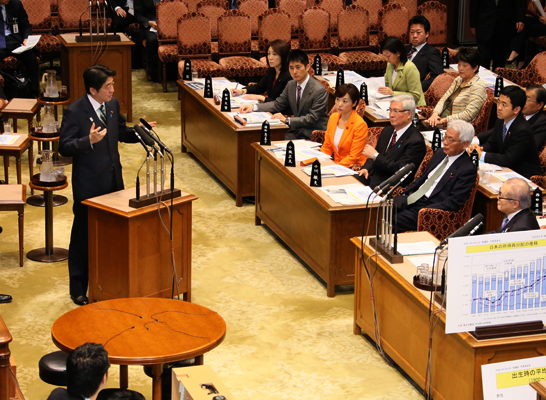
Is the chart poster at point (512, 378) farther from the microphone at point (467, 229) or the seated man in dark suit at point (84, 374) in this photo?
the seated man in dark suit at point (84, 374)

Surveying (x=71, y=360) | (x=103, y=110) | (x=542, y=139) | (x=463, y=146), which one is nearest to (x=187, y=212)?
(x=103, y=110)

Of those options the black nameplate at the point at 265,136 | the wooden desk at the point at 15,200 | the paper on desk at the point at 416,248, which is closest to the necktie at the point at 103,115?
the wooden desk at the point at 15,200

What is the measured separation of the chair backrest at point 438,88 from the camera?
8.92 m

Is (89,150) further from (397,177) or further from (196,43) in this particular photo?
(196,43)

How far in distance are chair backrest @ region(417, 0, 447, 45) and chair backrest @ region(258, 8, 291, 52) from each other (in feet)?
6.67

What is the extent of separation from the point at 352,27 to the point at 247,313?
6759 millimetres

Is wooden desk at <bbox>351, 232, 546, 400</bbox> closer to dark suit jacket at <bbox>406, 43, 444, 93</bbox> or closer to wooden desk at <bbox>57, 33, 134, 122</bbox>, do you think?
dark suit jacket at <bbox>406, 43, 444, 93</bbox>

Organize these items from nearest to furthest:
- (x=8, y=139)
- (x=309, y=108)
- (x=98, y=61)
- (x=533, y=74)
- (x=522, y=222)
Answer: (x=522, y=222) < (x=8, y=139) < (x=309, y=108) < (x=533, y=74) < (x=98, y=61)

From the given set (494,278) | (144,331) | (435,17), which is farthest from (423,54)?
(144,331)

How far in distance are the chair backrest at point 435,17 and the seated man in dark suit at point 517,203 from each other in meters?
7.32

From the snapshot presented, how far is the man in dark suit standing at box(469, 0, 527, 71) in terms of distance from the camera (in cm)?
1193

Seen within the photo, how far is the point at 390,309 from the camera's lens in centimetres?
522

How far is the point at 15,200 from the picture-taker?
6395 mm

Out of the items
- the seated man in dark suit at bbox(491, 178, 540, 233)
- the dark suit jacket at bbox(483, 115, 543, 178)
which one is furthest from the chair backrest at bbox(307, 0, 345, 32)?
the seated man in dark suit at bbox(491, 178, 540, 233)
